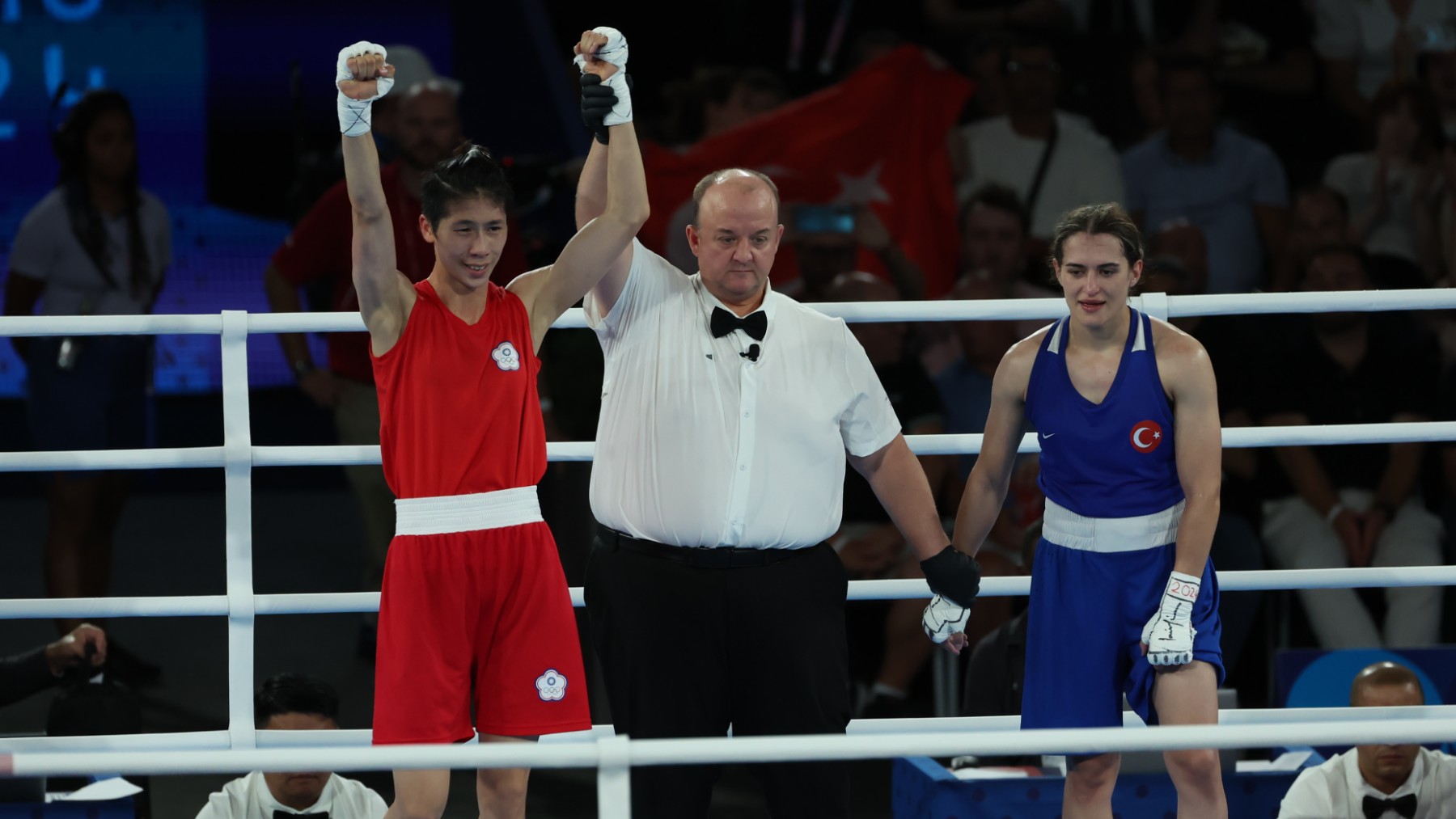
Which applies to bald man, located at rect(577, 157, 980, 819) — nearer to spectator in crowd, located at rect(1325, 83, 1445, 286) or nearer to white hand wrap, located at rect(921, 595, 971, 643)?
white hand wrap, located at rect(921, 595, 971, 643)

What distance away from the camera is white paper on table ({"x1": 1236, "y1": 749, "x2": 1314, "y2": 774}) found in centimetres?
359

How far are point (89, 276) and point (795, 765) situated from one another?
11.3ft

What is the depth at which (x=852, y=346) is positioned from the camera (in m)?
2.95

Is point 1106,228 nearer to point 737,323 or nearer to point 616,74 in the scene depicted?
point 737,323

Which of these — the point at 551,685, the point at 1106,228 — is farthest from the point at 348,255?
the point at 1106,228

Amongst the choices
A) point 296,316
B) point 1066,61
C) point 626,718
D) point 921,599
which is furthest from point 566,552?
point 1066,61

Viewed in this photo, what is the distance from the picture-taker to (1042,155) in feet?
18.5

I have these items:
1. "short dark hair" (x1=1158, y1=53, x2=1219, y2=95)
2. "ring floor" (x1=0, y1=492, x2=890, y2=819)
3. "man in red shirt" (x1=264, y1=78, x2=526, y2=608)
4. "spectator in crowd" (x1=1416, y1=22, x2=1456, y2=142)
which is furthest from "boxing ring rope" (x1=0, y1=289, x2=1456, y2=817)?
"spectator in crowd" (x1=1416, y1=22, x2=1456, y2=142)

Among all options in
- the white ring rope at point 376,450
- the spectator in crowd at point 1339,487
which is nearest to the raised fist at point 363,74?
the white ring rope at point 376,450

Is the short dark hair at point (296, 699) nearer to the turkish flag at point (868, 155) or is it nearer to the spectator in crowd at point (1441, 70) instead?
the turkish flag at point (868, 155)

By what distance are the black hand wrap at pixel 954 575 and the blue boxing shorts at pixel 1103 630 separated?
→ 15 cm

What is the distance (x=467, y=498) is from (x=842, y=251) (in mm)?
2560

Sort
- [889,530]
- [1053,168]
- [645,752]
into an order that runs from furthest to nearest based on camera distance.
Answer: [1053,168]
[889,530]
[645,752]

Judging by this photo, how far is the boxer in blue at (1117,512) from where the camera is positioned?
2.92 m
